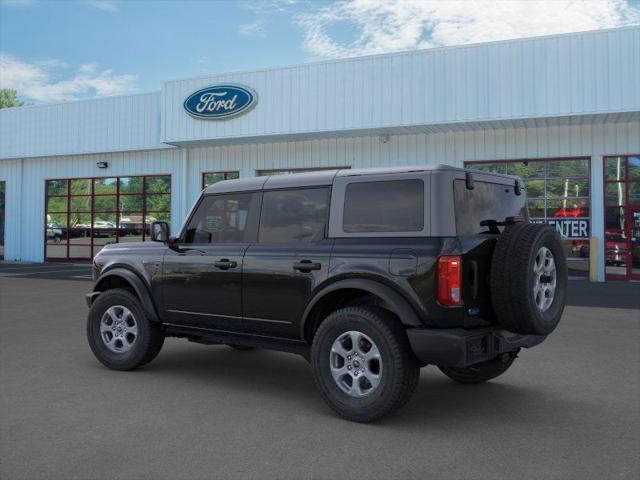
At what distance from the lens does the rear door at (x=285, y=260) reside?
5.04 metres

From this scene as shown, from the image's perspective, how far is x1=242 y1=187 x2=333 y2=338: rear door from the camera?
5.04m

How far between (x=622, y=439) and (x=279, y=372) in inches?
125

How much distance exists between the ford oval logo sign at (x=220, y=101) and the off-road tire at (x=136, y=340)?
1398 centimetres

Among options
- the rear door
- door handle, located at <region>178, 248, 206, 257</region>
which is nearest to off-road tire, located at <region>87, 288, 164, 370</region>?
door handle, located at <region>178, 248, 206, 257</region>

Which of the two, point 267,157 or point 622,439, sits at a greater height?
point 267,157

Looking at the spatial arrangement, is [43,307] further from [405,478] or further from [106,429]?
[405,478]

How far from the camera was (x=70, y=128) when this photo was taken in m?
24.6

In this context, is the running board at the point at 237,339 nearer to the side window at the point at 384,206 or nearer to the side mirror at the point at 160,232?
the side mirror at the point at 160,232

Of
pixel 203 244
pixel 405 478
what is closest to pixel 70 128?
pixel 203 244

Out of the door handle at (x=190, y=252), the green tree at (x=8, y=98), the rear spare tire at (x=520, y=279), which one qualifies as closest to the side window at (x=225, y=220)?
the door handle at (x=190, y=252)

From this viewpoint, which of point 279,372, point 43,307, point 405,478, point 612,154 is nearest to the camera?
point 405,478

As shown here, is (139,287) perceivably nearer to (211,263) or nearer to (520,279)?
(211,263)

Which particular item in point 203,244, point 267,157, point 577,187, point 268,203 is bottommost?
point 203,244

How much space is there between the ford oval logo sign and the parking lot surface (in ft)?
43.9
